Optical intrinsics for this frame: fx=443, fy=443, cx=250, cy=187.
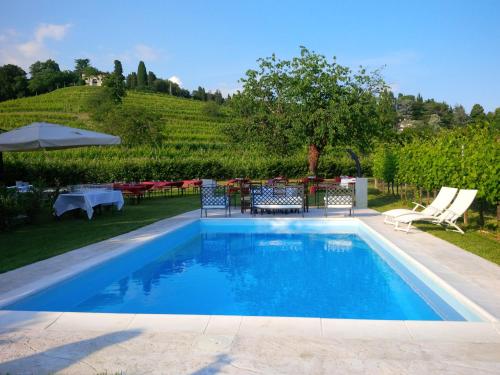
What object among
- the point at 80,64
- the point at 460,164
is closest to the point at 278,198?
the point at 460,164

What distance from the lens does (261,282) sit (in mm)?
6766

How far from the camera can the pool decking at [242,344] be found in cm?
319

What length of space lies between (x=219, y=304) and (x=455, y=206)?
19.2ft

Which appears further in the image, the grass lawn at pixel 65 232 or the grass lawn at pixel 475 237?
the grass lawn at pixel 65 232

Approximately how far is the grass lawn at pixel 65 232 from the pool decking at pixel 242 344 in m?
2.52

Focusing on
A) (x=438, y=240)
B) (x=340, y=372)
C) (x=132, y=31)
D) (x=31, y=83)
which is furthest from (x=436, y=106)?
(x=340, y=372)

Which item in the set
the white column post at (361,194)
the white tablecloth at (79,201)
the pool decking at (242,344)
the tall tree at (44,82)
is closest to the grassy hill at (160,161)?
the white column post at (361,194)

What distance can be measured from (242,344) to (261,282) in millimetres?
3192

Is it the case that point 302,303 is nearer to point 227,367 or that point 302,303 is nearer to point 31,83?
point 227,367

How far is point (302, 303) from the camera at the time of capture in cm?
565

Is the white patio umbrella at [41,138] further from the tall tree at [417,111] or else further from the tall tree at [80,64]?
the tall tree at [80,64]

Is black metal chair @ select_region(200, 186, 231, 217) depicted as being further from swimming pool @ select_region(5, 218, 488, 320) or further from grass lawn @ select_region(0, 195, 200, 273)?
swimming pool @ select_region(5, 218, 488, 320)

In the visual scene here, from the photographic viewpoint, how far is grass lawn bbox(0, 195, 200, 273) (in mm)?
7273

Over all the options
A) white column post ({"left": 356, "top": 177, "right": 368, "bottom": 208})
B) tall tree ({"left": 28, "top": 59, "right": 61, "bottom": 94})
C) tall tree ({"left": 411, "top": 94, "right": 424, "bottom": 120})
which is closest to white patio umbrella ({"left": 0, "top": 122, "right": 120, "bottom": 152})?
white column post ({"left": 356, "top": 177, "right": 368, "bottom": 208})
